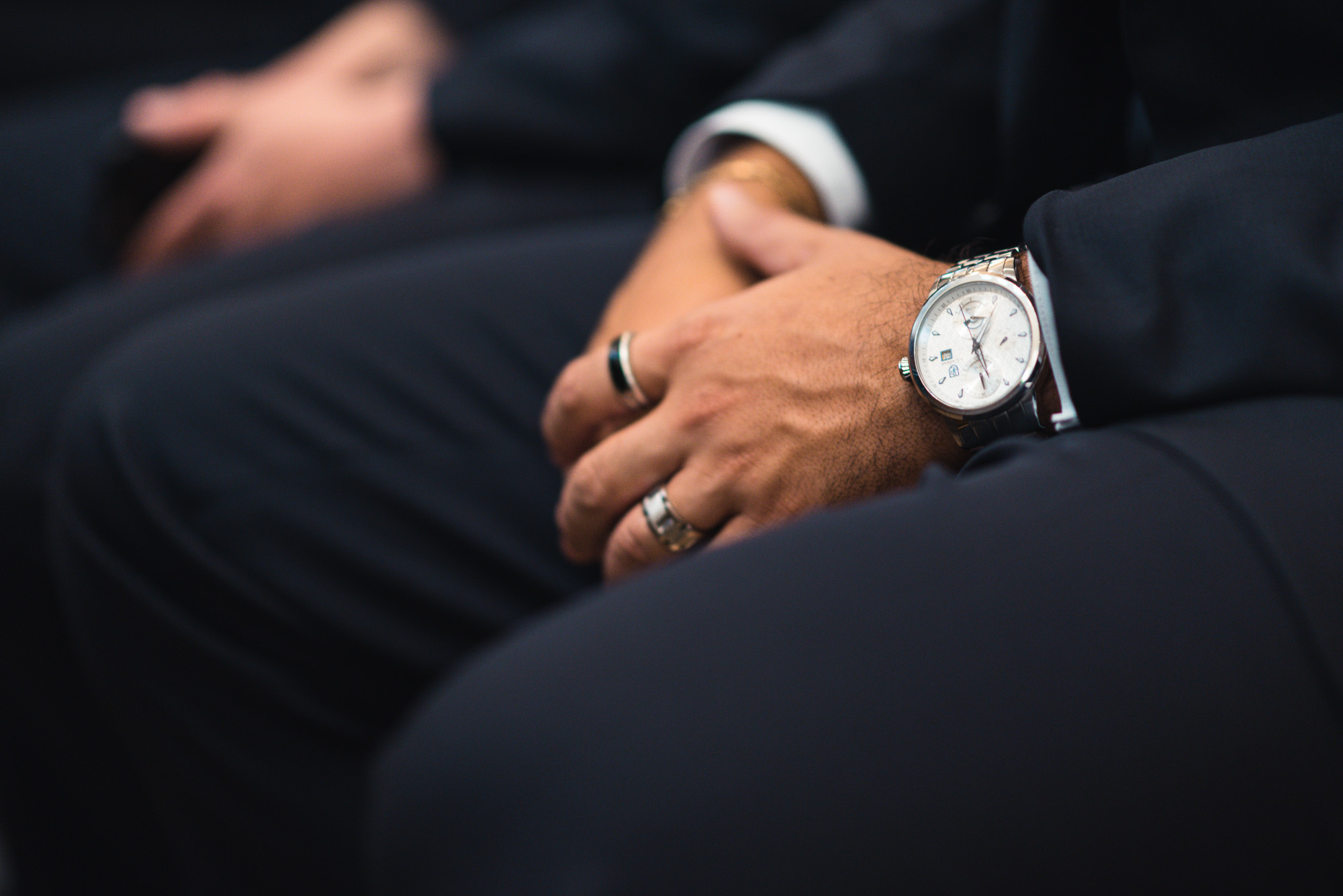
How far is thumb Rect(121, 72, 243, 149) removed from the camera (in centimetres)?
139

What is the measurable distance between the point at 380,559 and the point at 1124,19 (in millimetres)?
666

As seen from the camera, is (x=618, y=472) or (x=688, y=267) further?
(x=688, y=267)

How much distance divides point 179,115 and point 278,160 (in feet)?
0.84

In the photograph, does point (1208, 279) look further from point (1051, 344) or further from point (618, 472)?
point (618, 472)

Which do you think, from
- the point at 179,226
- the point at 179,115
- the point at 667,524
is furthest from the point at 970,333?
the point at 179,115

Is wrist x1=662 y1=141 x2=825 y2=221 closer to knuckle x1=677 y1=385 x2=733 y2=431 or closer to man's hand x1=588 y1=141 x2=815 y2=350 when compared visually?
man's hand x1=588 y1=141 x2=815 y2=350

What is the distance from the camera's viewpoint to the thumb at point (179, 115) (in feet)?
4.55

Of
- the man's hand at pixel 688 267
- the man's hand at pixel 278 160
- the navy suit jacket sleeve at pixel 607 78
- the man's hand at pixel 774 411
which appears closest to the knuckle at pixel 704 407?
the man's hand at pixel 774 411

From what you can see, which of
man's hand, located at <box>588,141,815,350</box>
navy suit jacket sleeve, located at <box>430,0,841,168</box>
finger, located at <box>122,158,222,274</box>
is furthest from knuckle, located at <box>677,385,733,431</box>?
finger, located at <box>122,158,222,274</box>

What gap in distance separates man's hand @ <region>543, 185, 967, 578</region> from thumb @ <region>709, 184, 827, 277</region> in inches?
1.5

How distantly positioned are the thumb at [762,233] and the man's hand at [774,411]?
0.04 m

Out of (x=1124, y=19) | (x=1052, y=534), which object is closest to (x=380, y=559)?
(x=1052, y=534)

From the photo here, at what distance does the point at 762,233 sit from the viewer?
66 cm

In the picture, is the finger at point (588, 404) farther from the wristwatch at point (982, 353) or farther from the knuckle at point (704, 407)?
the wristwatch at point (982, 353)
